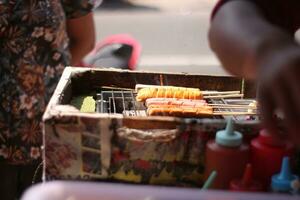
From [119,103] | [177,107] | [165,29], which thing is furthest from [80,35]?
[165,29]

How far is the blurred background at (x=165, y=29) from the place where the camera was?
654cm

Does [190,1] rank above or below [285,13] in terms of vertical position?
below

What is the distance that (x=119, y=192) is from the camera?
3.46 feet

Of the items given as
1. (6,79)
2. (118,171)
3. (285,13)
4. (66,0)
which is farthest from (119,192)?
(66,0)

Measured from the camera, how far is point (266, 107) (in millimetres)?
1062

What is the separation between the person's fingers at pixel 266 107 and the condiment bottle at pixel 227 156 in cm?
25

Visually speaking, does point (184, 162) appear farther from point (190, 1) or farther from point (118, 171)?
point (190, 1)

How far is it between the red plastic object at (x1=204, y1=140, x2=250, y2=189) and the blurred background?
401 centimetres

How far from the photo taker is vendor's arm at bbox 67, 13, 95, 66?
101 inches

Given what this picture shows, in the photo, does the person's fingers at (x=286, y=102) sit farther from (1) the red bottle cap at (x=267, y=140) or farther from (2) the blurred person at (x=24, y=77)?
(2) the blurred person at (x=24, y=77)

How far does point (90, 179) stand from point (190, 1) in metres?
9.35

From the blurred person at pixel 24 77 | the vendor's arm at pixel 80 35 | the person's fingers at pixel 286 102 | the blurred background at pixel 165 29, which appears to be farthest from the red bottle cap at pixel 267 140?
the blurred background at pixel 165 29

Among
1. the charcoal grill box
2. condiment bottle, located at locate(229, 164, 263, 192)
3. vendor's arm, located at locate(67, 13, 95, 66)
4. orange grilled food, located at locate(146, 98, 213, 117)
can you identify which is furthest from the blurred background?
condiment bottle, located at locate(229, 164, 263, 192)

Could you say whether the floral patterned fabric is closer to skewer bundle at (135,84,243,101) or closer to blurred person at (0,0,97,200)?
blurred person at (0,0,97,200)
